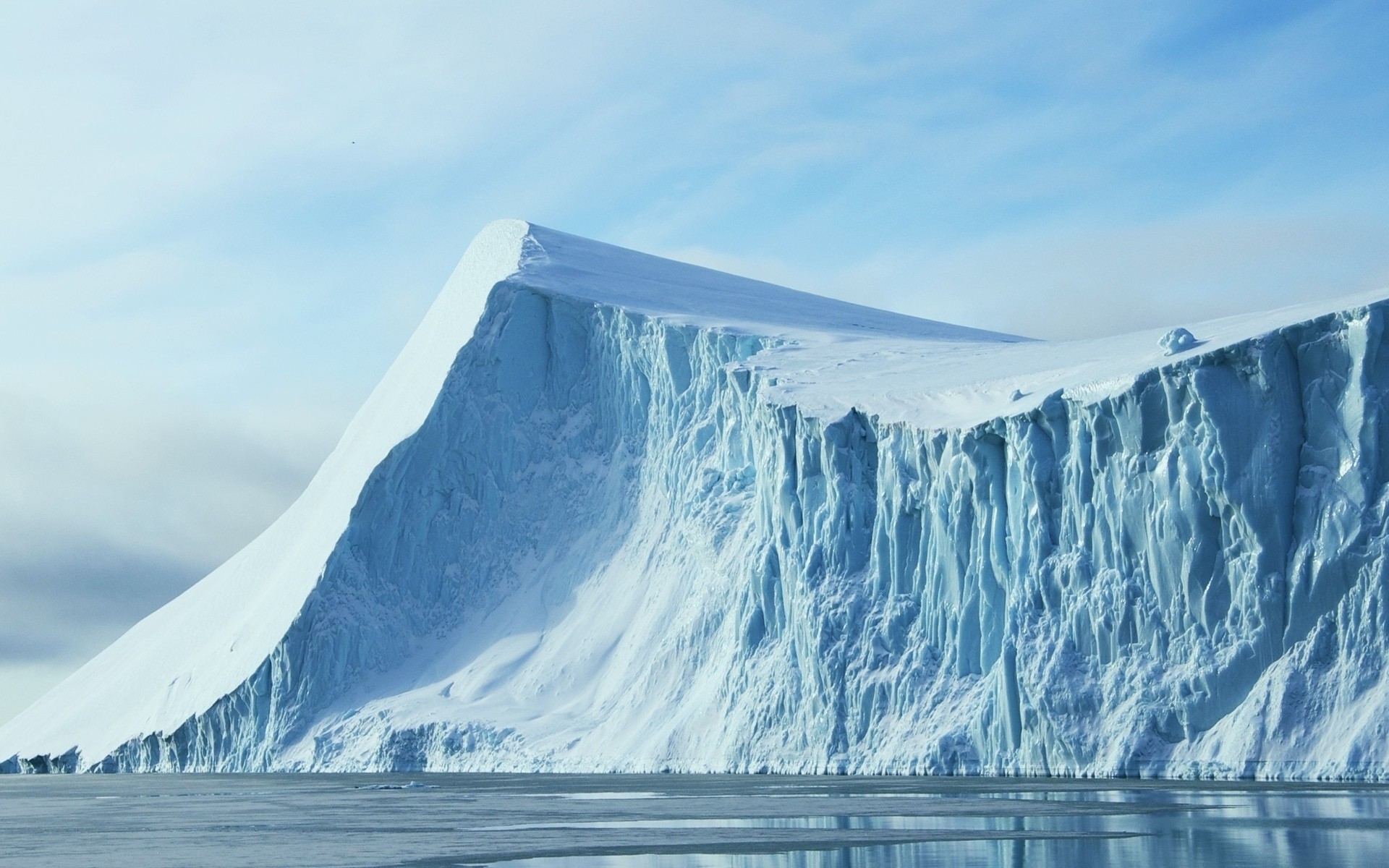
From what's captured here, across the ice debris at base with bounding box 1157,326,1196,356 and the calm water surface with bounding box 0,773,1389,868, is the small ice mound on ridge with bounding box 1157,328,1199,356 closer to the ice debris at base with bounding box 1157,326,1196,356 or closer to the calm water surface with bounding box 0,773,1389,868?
the ice debris at base with bounding box 1157,326,1196,356

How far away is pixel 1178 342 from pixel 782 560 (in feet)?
34.4

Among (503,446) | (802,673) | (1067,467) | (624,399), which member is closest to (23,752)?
(503,446)

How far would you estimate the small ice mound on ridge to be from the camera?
84.8ft

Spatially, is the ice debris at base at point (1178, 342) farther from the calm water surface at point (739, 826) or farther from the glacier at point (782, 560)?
the calm water surface at point (739, 826)

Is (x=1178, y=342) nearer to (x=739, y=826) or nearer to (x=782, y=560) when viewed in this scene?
(x=782, y=560)

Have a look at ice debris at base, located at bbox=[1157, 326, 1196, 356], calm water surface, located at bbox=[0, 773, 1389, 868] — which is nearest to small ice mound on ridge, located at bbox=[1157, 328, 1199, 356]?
ice debris at base, located at bbox=[1157, 326, 1196, 356]

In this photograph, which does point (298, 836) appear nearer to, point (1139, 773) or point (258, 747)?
point (1139, 773)

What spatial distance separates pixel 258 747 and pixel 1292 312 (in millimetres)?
28468

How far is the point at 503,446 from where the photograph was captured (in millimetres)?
44438

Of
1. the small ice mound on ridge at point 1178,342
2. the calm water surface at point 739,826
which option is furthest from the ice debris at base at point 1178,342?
the calm water surface at point 739,826

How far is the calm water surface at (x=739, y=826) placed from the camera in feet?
41.4

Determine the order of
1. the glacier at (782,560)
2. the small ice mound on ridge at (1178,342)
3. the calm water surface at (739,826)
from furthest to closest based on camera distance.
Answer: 1. the small ice mound on ridge at (1178,342)
2. the glacier at (782,560)
3. the calm water surface at (739,826)

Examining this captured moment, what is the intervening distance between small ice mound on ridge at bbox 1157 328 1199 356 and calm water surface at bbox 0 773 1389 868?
22.4 feet

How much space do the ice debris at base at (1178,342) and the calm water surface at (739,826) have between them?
6.82 metres
